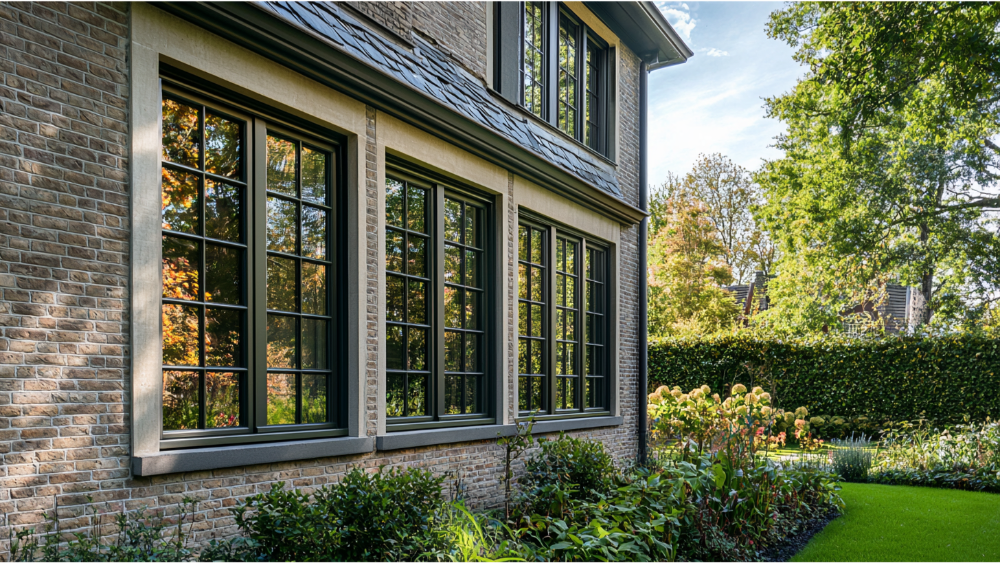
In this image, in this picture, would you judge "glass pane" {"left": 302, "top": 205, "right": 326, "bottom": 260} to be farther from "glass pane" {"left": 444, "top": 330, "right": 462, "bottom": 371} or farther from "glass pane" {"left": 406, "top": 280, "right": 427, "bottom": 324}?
"glass pane" {"left": 444, "top": 330, "right": 462, "bottom": 371}

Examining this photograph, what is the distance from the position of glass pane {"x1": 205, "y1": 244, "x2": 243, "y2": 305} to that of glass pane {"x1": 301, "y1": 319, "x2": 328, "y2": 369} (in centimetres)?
64

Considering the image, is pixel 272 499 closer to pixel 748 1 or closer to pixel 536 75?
pixel 536 75

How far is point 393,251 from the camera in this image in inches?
231

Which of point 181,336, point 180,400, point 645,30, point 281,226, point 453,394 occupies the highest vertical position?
point 645,30

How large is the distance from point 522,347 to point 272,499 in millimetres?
4292

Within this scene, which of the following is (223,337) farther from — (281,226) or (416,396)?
(416,396)

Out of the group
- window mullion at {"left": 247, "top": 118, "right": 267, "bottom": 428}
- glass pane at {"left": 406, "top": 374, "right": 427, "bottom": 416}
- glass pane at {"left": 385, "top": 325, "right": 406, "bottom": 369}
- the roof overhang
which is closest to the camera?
window mullion at {"left": 247, "top": 118, "right": 267, "bottom": 428}

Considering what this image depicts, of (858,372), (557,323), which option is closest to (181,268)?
(557,323)

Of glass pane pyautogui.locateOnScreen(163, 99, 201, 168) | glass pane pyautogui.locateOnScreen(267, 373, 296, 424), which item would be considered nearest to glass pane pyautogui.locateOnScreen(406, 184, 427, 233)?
glass pane pyautogui.locateOnScreen(267, 373, 296, 424)

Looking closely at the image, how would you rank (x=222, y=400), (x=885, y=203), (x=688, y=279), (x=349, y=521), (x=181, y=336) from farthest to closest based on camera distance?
(x=688, y=279) < (x=885, y=203) < (x=222, y=400) < (x=181, y=336) < (x=349, y=521)

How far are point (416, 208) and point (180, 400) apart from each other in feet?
9.12

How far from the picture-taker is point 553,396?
820 cm

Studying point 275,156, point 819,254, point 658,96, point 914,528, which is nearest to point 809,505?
point 914,528

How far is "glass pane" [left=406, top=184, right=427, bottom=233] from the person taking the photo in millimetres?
6102
